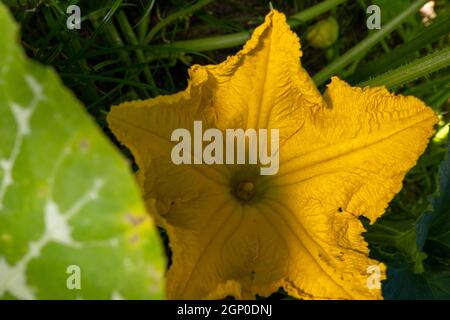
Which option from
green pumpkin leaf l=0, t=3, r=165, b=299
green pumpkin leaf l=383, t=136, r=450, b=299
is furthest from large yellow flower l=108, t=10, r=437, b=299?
green pumpkin leaf l=0, t=3, r=165, b=299

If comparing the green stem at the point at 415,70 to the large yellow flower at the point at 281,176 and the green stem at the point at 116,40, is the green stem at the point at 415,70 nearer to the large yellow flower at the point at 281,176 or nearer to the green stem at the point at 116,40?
the large yellow flower at the point at 281,176

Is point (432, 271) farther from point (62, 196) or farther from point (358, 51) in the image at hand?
point (62, 196)

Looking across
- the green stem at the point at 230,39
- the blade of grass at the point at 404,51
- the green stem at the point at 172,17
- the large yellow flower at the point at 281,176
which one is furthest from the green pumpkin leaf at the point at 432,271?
the green stem at the point at 172,17

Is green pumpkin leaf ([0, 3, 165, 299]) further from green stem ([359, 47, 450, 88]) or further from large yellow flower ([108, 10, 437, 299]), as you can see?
green stem ([359, 47, 450, 88])

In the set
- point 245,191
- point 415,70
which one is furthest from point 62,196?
point 415,70

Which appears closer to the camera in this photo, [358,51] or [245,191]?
[245,191]

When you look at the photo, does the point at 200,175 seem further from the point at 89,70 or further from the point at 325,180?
the point at 89,70
